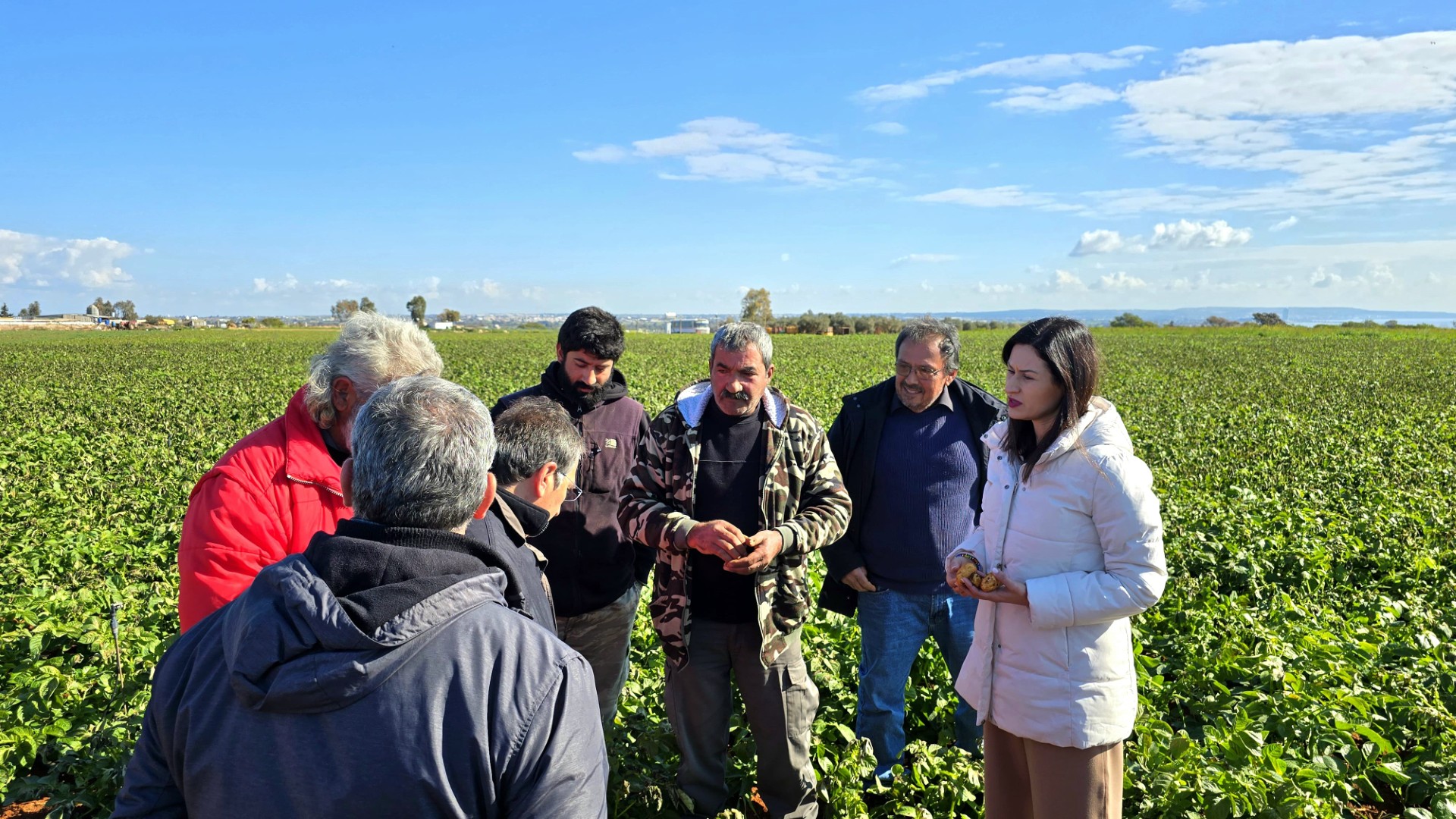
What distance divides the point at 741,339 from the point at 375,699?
216 cm

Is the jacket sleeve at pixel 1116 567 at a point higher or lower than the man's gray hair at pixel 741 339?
lower

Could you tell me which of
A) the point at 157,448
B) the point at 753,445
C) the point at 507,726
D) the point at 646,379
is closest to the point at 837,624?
the point at 753,445

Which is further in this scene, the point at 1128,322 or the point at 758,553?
the point at 1128,322

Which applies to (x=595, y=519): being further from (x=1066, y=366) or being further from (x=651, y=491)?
(x=1066, y=366)

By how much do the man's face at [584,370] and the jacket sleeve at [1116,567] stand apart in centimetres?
208

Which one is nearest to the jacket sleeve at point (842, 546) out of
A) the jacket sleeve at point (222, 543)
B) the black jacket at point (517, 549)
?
the black jacket at point (517, 549)

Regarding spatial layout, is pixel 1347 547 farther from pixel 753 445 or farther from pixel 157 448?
pixel 157 448

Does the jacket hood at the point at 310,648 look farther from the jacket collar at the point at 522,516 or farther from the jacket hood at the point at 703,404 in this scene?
the jacket hood at the point at 703,404

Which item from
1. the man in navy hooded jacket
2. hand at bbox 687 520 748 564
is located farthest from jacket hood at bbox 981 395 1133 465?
the man in navy hooded jacket

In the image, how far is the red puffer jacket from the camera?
7.40 feet

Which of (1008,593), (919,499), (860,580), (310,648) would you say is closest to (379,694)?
(310,648)

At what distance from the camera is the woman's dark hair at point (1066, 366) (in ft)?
8.29

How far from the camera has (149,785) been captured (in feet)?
4.86

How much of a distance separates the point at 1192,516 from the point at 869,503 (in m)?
4.74
